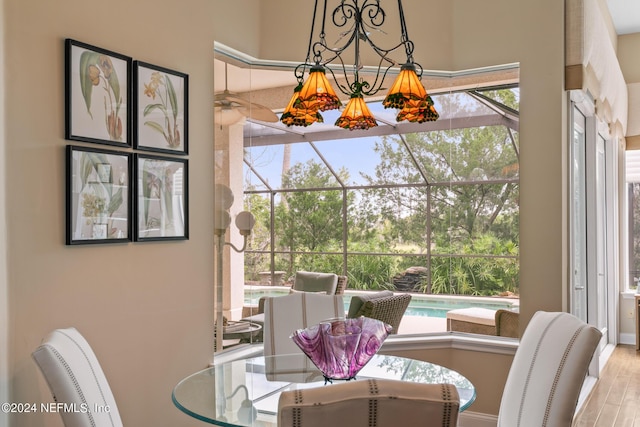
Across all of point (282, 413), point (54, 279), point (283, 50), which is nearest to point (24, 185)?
point (54, 279)

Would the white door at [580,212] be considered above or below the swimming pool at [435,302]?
above

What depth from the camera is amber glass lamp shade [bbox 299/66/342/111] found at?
7.16 feet

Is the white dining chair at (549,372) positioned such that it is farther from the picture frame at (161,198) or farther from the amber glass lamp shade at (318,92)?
the picture frame at (161,198)

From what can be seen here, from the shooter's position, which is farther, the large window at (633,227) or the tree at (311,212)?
the large window at (633,227)

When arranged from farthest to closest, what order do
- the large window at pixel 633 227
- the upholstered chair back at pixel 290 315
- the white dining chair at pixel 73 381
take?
the large window at pixel 633 227 < the upholstered chair back at pixel 290 315 < the white dining chair at pixel 73 381

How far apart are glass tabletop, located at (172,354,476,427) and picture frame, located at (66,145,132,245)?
80cm

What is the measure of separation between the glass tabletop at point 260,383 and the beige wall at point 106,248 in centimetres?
56

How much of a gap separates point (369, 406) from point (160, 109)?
232 cm

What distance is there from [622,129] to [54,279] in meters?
5.84

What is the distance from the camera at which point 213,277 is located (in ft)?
11.6

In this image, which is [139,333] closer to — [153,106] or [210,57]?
[153,106]

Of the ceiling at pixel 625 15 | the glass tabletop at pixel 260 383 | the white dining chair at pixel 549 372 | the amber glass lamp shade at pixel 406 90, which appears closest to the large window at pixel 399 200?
the glass tabletop at pixel 260 383

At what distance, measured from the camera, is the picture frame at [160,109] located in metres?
2.97

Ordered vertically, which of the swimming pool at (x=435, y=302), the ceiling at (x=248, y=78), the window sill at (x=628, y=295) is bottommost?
the window sill at (x=628, y=295)
